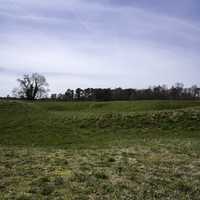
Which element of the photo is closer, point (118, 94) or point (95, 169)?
point (95, 169)

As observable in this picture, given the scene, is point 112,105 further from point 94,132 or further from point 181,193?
point 181,193

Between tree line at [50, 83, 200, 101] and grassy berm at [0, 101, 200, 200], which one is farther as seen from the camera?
tree line at [50, 83, 200, 101]

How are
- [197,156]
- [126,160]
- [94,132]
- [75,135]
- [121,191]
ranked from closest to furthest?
[121,191]
[126,160]
[197,156]
[75,135]
[94,132]

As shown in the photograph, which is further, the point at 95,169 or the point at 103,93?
the point at 103,93

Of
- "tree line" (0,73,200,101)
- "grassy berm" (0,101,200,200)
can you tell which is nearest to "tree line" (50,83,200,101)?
"tree line" (0,73,200,101)

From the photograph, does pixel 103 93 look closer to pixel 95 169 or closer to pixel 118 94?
pixel 118 94

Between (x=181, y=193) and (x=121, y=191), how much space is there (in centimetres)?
168

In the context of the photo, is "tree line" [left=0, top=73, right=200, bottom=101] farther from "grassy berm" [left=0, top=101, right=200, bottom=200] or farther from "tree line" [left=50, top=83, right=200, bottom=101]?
"grassy berm" [left=0, top=101, right=200, bottom=200]

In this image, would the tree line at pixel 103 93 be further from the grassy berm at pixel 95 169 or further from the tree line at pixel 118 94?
the grassy berm at pixel 95 169

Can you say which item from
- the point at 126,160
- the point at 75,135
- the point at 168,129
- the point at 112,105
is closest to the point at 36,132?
the point at 75,135

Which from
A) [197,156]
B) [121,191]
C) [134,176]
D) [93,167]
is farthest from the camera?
[197,156]

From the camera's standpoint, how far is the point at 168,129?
29.0 m

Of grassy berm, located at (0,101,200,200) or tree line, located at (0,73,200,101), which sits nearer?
grassy berm, located at (0,101,200,200)

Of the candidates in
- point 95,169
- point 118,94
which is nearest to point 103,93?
point 118,94
